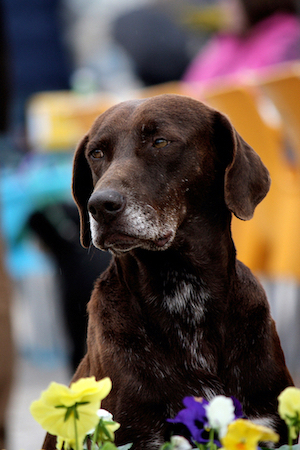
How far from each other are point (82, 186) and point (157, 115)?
1.12ft

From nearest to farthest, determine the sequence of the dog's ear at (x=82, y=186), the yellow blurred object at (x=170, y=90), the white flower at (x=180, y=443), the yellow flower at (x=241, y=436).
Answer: the yellow flower at (x=241, y=436) → the white flower at (x=180, y=443) → the dog's ear at (x=82, y=186) → the yellow blurred object at (x=170, y=90)

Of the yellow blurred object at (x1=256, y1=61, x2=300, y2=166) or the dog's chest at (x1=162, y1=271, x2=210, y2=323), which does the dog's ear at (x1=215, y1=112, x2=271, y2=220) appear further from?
the yellow blurred object at (x1=256, y1=61, x2=300, y2=166)

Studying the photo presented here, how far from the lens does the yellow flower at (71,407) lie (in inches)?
49.8

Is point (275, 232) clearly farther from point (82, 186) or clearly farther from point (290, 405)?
point (290, 405)

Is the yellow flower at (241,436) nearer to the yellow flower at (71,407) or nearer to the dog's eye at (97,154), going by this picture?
the yellow flower at (71,407)

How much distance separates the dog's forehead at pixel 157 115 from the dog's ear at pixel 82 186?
132mm

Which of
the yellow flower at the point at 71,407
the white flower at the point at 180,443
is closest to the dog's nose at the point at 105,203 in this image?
the yellow flower at the point at 71,407

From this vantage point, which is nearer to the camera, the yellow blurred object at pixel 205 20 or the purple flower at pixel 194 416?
the purple flower at pixel 194 416

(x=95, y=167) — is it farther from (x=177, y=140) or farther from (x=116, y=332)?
(x=116, y=332)

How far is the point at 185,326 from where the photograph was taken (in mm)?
1729

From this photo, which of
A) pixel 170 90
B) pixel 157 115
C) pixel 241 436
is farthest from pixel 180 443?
pixel 170 90

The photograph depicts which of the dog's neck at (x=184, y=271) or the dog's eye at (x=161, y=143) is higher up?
the dog's eye at (x=161, y=143)

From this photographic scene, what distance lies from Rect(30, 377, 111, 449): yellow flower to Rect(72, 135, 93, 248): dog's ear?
67 centimetres

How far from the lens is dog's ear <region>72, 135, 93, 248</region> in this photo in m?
1.90
